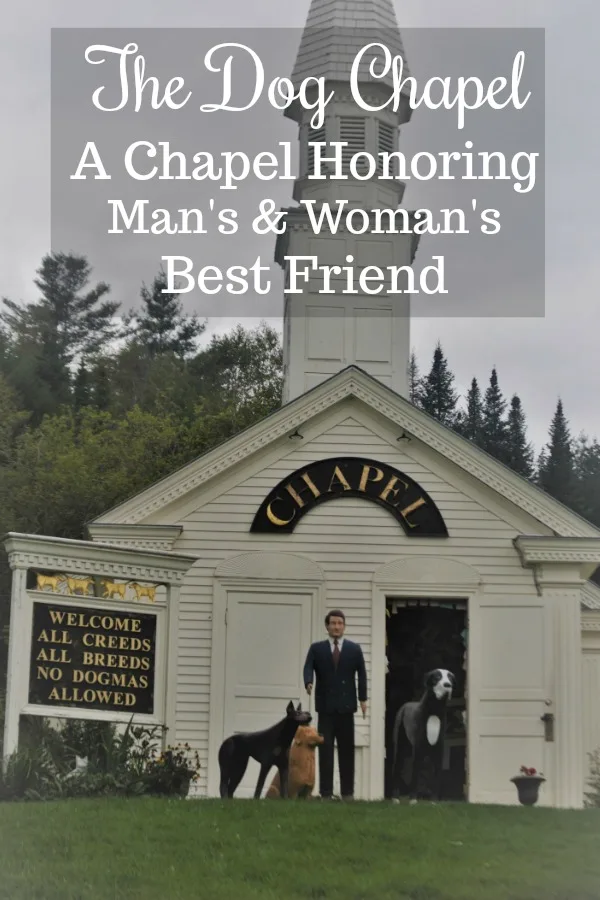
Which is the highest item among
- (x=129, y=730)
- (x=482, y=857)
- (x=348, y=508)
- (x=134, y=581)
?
(x=348, y=508)

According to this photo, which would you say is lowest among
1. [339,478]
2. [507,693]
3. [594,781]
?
[594,781]

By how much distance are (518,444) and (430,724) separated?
51.1 meters

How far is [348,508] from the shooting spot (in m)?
18.4

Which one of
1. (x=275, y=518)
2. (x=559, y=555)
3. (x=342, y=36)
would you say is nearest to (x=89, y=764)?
(x=275, y=518)

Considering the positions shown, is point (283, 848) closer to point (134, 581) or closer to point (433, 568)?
point (134, 581)

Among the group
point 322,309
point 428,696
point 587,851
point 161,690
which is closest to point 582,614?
point 428,696

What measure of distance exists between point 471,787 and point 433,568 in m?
2.82

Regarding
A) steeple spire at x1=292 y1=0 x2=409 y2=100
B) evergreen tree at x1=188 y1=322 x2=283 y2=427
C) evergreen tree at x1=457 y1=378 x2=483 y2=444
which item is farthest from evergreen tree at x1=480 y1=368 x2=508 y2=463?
steeple spire at x1=292 y1=0 x2=409 y2=100

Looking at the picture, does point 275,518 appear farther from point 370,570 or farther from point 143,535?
point 143,535

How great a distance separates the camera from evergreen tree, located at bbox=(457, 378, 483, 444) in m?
69.2

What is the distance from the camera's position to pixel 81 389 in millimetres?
53531

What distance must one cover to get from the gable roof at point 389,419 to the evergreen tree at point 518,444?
44.6 metres

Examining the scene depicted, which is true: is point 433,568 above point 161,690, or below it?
above

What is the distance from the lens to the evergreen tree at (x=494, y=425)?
6644 cm
